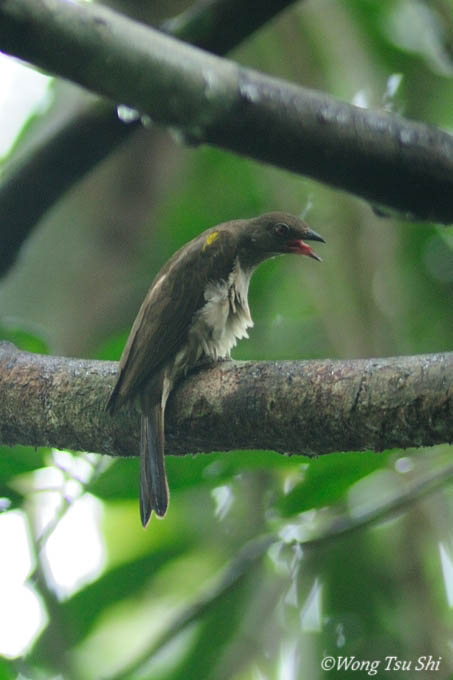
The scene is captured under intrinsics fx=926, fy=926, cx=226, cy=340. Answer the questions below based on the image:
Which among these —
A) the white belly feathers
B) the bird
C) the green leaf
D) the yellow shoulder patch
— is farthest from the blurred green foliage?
the yellow shoulder patch

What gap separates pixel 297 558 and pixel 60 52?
89.3 inches

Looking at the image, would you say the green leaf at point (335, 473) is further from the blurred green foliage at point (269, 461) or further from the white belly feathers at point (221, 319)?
the white belly feathers at point (221, 319)

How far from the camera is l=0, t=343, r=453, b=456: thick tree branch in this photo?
224cm

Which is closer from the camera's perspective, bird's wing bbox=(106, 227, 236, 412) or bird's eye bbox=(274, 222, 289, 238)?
bird's wing bbox=(106, 227, 236, 412)

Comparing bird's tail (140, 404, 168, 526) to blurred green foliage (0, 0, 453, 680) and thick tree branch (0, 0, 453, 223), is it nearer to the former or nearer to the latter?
blurred green foliage (0, 0, 453, 680)

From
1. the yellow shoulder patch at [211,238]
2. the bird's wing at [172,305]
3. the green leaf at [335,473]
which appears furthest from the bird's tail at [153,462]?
the yellow shoulder patch at [211,238]

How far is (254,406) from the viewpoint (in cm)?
259

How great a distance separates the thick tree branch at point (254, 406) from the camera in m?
2.24

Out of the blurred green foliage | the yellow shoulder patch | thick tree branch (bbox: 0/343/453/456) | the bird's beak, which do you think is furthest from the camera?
the bird's beak

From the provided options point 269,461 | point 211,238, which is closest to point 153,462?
point 269,461

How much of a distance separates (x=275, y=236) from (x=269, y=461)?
1.46m

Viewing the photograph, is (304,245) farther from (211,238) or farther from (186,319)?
(186,319)

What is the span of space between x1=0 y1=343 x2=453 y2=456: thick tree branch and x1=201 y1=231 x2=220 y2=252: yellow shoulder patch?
85cm

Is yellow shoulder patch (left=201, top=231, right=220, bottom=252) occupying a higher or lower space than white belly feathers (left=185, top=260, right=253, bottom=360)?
higher
